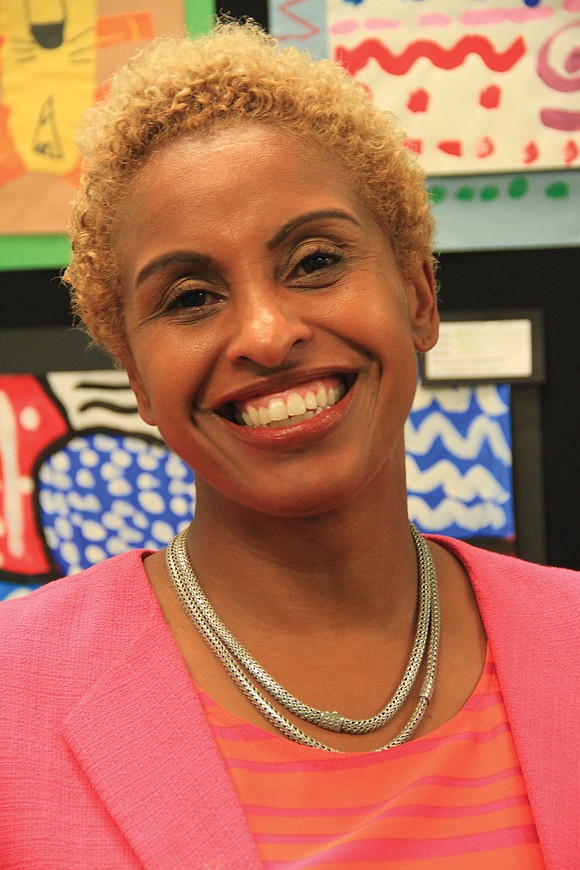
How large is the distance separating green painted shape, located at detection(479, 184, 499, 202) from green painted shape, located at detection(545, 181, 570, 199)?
8 centimetres

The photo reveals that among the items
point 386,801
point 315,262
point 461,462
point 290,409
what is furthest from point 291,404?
point 461,462

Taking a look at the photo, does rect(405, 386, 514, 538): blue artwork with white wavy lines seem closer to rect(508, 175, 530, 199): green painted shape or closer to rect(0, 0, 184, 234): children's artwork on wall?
rect(508, 175, 530, 199): green painted shape

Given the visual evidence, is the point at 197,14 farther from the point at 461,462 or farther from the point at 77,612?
the point at 77,612

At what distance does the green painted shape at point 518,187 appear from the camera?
1.58 metres

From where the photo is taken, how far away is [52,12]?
164 centimetres

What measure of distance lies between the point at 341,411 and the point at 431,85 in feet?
2.64

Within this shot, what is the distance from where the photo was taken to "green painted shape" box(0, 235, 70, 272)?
1666 mm

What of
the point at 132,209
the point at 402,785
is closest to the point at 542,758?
the point at 402,785

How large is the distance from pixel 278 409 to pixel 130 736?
0.33 metres

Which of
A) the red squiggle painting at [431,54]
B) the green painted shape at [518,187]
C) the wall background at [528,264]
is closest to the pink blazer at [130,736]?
the wall background at [528,264]

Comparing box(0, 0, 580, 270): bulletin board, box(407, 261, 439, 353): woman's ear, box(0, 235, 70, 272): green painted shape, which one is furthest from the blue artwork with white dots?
box(407, 261, 439, 353): woman's ear

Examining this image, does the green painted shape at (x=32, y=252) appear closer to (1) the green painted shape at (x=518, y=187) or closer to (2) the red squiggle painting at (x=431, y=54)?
(2) the red squiggle painting at (x=431, y=54)

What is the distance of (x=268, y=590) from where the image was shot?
1060mm

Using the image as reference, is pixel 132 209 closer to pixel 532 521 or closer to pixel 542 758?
pixel 542 758
